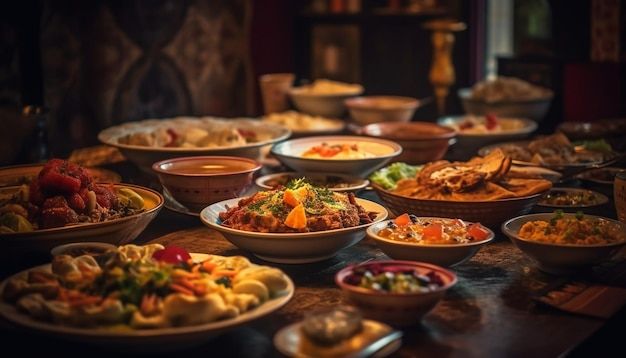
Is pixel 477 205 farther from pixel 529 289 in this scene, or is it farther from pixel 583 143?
pixel 583 143

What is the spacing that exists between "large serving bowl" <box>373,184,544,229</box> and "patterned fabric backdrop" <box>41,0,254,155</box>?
12.1 ft

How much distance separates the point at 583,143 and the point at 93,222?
2.61 meters

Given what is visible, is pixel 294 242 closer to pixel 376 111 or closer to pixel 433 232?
pixel 433 232

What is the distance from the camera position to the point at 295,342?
197 cm

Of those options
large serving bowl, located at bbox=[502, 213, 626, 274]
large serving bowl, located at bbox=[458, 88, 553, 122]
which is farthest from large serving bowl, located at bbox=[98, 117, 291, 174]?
large serving bowl, located at bbox=[458, 88, 553, 122]

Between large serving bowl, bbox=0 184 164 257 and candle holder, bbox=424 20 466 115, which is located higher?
candle holder, bbox=424 20 466 115

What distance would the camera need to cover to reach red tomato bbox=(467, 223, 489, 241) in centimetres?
268

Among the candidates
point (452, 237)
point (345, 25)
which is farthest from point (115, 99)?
point (452, 237)

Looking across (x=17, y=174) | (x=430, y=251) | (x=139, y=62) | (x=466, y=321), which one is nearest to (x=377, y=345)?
(x=466, y=321)

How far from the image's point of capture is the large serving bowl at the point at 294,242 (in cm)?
265

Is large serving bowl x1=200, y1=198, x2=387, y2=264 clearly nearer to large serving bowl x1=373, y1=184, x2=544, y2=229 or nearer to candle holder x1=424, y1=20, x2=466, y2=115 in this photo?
large serving bowl x1=373, y1=184, x2=544, y2=229

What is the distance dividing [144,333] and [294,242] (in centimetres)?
75

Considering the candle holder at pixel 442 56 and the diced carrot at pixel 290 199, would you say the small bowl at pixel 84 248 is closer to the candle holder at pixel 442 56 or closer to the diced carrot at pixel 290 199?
the diced carrot at pixel 290 199

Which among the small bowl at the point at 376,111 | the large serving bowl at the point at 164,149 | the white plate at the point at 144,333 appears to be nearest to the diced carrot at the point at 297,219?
the white plate at the point at 144,333
